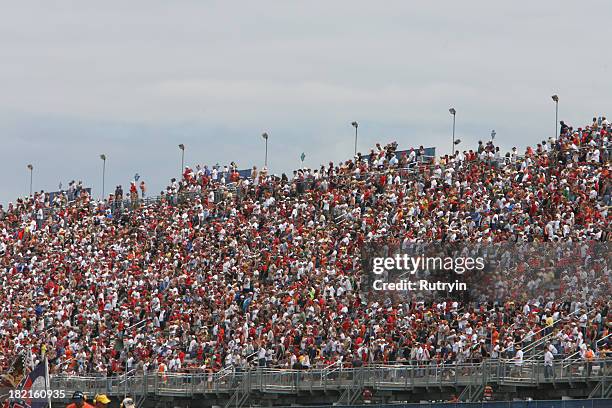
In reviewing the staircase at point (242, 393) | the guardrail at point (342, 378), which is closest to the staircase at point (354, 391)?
the guardrail at point (342, 378)

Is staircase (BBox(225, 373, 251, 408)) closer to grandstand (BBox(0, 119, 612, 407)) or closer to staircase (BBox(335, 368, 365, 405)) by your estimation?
grandstand (BBox(0, 119, 612, 407))

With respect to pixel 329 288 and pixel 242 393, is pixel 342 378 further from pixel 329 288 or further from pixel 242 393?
pixel 329 288

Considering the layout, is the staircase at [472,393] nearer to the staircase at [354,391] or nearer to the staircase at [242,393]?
the staircase at [354,391]

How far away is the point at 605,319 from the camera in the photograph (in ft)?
138

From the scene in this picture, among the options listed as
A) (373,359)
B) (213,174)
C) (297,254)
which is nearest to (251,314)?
(297,254)

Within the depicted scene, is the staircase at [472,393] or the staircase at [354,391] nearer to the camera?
the staircase at [472,393]

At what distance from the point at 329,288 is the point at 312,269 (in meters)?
2.41

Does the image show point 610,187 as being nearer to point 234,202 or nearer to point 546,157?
point 546,157

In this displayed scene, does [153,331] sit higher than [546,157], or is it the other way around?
[546,157]

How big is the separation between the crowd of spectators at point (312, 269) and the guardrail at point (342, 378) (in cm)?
52

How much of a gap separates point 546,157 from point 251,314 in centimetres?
1033

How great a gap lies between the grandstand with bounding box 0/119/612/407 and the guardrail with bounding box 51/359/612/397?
0.16 feet

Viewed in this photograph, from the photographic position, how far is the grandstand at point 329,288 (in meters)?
43.4

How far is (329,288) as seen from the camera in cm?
5141
